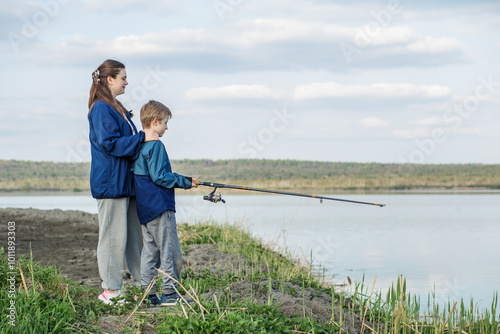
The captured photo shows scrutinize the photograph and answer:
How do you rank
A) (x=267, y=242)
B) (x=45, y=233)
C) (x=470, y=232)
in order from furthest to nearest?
(x=470, y=232)
(x=45, y=233)
(x=267, y=242)

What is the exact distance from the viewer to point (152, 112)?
16.3 ft

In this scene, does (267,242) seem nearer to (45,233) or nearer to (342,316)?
(45,233)

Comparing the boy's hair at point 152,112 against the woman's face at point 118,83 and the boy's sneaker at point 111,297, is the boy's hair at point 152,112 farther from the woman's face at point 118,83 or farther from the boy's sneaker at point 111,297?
the boy's sneaker at point 111,297

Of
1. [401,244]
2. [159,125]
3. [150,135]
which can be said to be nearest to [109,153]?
[150,135]

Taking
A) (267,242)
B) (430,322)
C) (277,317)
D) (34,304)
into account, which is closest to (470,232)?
(267,242)

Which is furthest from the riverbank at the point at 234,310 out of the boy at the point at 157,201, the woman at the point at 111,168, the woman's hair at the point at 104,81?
the woman's hair at the point at 104,81

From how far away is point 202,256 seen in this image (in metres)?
8.27

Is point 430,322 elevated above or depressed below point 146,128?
below

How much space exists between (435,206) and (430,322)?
Answer: 17.4 m

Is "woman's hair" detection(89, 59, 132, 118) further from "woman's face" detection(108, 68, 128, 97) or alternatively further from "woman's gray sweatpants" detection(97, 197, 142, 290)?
"woman's gray sweatpants" detection(97, 197, 142, 290)

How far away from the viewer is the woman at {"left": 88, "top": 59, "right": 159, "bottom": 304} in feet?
16.0

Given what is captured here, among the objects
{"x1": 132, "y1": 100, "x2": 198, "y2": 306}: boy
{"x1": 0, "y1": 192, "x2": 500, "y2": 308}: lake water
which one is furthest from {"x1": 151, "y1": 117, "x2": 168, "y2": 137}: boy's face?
{"x1": 0, "y1": 192, "x2": 500, "y2": 308}: lake water

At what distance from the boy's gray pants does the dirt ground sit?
15.2 inches

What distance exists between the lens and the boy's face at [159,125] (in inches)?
196
